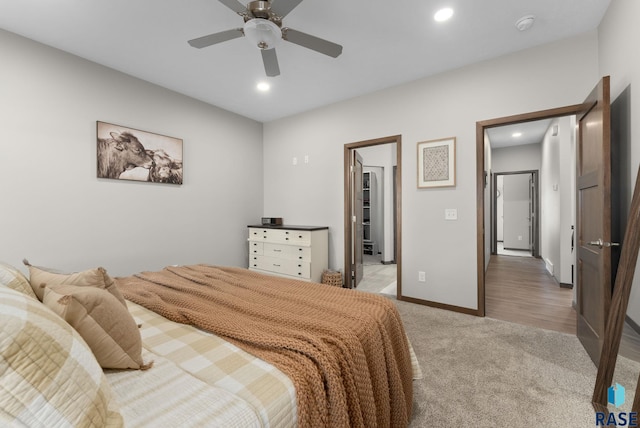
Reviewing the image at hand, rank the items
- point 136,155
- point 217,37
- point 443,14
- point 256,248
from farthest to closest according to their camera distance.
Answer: point 256,248 < point 136,155 < point 443,14 < point 217,37

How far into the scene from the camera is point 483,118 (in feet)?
9.81

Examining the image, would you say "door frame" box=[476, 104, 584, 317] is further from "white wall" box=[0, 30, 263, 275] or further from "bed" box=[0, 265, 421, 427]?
"white wall" box=[0, 30, 263, 275]

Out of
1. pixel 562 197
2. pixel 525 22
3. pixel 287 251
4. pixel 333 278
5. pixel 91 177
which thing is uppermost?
pixel 525 22

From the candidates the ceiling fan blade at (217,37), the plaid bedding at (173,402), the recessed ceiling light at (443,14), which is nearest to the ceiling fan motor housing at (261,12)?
the ceiling fan blade at (217,37)

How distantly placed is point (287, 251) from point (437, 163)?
2.33 m

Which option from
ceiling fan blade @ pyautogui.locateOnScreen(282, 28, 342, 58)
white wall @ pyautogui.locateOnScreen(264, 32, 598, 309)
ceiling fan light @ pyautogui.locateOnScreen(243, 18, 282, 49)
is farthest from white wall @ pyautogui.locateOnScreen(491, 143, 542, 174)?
ceiling fan light @ pyautogui.locateOnScreen(243, 18, 282, 49)

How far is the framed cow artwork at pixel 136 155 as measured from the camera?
9.98 feet

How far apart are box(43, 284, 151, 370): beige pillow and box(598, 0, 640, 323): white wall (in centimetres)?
293

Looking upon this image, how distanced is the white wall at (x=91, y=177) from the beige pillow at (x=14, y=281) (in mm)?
2101

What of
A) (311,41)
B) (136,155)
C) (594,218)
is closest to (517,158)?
(594,218)

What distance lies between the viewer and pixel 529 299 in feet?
11.5

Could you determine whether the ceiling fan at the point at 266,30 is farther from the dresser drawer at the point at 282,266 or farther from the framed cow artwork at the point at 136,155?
the dresser drawer at the point at 282,266

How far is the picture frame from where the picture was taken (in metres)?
3.15

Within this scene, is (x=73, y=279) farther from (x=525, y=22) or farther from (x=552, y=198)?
(x=552, y=198)
